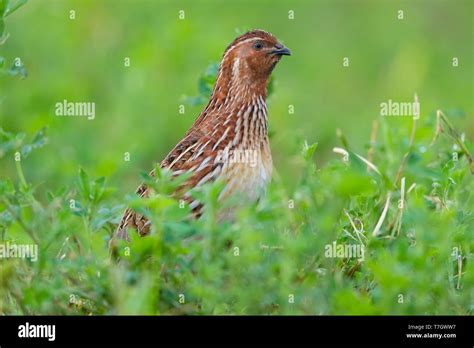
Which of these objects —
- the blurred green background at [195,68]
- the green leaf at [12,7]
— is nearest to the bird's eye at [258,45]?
the green leaf at [12,7]

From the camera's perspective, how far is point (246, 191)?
6445 mm

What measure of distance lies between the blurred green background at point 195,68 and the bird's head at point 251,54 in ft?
7.94

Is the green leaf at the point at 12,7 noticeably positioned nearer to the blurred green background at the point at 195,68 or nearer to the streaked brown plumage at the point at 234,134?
the streaked brown plumage at the point at 234,134

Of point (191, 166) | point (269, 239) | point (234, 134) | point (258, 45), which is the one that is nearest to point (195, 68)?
point (258, 45)

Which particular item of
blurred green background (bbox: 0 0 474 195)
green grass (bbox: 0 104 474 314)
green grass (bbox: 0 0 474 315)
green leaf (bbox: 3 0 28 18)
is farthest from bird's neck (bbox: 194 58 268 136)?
blurred green background (bbox: 0 0 474 195)

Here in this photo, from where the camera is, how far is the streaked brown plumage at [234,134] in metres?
6.50

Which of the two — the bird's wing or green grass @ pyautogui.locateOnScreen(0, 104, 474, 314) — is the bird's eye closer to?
the bird's wing

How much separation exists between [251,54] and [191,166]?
0.78m

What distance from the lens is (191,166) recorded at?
6.55 metres

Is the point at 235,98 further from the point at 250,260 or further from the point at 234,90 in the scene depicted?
the point at 250,260

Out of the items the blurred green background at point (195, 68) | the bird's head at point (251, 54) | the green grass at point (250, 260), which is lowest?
the green grass at point (250, 260)

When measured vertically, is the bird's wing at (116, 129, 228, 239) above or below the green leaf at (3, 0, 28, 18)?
below

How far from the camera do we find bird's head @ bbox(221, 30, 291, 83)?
6.95 metres
